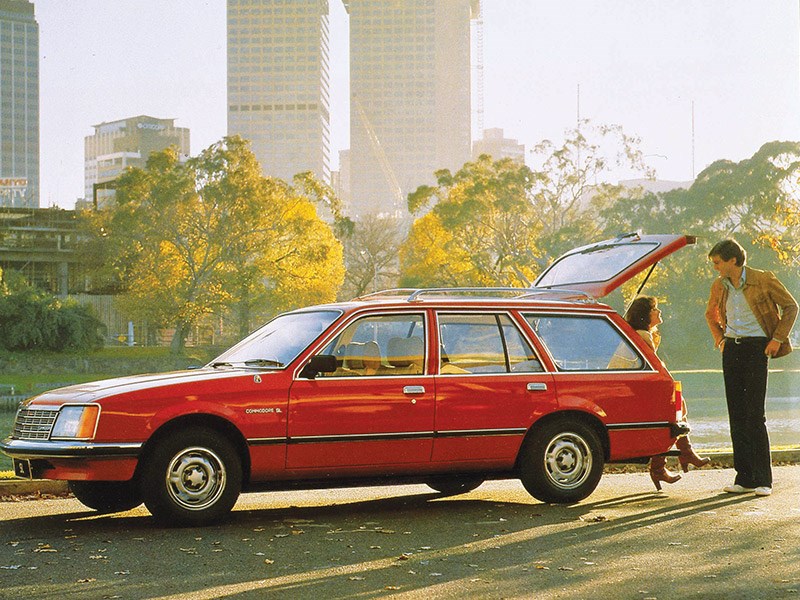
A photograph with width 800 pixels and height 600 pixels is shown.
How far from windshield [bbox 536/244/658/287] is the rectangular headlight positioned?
16.1 feet

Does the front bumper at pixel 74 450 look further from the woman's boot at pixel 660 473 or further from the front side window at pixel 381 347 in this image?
the woman's boot at pixel 660 473

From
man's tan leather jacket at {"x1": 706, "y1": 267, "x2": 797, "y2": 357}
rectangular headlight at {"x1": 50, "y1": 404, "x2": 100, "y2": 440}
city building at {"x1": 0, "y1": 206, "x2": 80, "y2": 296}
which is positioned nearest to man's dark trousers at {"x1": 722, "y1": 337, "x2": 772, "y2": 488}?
man's tan leather jacket at {"x1": 706, "y1": 267, "x2": 797, "y2": 357}

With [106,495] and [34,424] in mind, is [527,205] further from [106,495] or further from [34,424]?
[34,424]

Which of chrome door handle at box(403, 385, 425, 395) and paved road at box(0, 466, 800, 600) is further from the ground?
chrome door handle at box(403, 385, 425, 395)

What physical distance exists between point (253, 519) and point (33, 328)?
5605cm

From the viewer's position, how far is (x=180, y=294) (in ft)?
210

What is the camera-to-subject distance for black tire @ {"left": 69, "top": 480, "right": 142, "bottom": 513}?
32.6ft

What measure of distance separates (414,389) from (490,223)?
57967mm

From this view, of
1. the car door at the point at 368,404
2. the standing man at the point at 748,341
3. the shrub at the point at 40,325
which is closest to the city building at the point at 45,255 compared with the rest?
the shrub at the point at 40,325

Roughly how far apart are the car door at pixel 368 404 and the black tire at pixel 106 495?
1427 mm

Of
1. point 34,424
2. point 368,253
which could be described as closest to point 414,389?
point 34,424

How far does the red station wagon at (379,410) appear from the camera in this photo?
9.10 metres

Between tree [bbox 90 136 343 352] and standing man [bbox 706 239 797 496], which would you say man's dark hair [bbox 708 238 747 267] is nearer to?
standing man [bbox 706 239 797 496]

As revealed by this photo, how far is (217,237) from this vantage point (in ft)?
212
